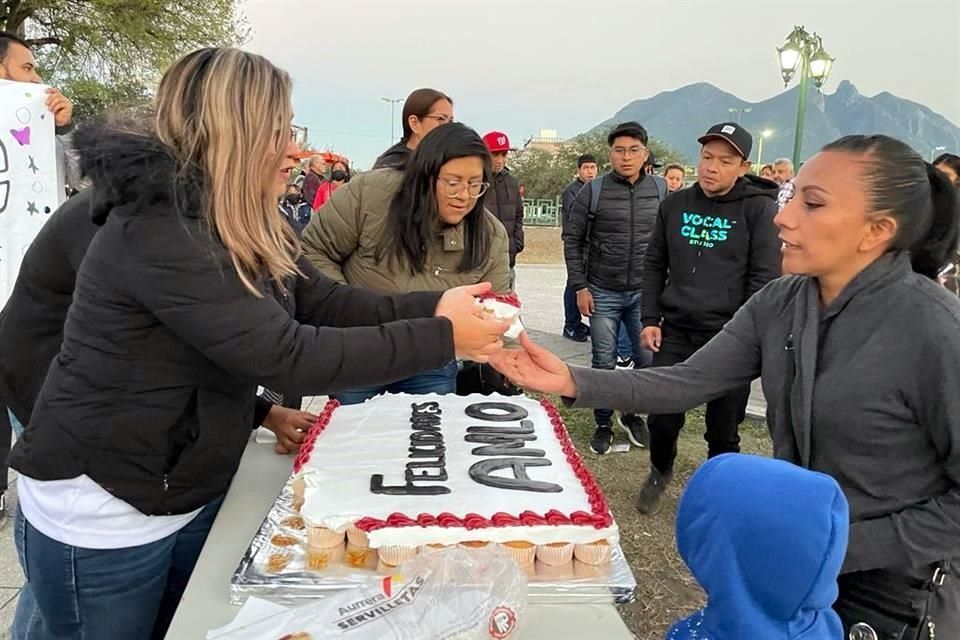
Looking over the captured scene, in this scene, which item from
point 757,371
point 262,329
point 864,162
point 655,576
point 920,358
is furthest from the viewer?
point 655,576

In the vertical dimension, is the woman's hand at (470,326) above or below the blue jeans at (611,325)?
above

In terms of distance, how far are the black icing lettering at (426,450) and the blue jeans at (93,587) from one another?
0.58 meters

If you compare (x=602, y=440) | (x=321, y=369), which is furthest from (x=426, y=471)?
(x=602, y=440)

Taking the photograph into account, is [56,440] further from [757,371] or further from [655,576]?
[655,576]

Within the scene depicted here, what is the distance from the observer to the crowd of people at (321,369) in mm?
1112

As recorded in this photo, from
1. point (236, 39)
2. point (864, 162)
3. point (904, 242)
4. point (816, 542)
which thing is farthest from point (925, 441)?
point (236, 39)

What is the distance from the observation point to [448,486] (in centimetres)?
161

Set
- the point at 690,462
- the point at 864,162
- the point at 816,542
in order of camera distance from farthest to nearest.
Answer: the point at 690,462
the point at 864,162
the point at 816,542

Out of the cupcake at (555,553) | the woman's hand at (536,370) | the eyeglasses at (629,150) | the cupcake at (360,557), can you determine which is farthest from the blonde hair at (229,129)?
the eyeglasses at (629,150)

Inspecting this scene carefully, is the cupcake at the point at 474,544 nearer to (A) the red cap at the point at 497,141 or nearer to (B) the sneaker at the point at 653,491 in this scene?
(B) the sneaker at the point at 653,491

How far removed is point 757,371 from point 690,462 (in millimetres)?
2941

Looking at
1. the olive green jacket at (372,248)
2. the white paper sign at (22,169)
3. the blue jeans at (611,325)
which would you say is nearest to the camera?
the olive green jacket at (372,248)

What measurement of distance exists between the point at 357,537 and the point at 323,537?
0.07m

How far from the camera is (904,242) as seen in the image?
1.65 m
